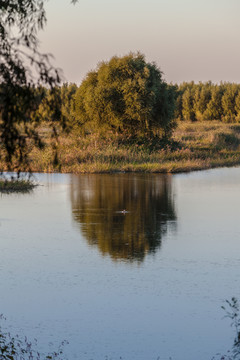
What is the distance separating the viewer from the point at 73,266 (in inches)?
513

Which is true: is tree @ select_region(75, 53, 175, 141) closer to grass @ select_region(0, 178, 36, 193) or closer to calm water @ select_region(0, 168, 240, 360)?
grass @ select_region(0, 178, 36, 193)

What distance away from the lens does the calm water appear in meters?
8.94

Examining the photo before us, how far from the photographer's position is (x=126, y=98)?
41250mm

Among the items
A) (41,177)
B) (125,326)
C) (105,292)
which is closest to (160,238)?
(105,292)

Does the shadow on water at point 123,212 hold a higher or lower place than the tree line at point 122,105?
lower

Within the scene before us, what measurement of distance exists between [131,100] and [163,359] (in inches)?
1320

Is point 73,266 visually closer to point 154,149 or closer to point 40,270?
point 40,270

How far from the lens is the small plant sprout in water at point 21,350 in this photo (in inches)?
314

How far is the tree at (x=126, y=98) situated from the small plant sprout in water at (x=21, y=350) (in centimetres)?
3278

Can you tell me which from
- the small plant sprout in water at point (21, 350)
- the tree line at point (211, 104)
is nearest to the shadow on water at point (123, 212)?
the small plant sprout in water at point (21, 350)

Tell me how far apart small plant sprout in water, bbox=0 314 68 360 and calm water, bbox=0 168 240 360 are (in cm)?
16

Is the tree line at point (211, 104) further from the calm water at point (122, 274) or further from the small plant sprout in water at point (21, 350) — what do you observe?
the small plant sprout in water at point (21, 350)

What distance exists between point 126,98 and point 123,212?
2143 centimetres

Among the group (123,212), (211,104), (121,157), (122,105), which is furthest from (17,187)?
(211,104)
